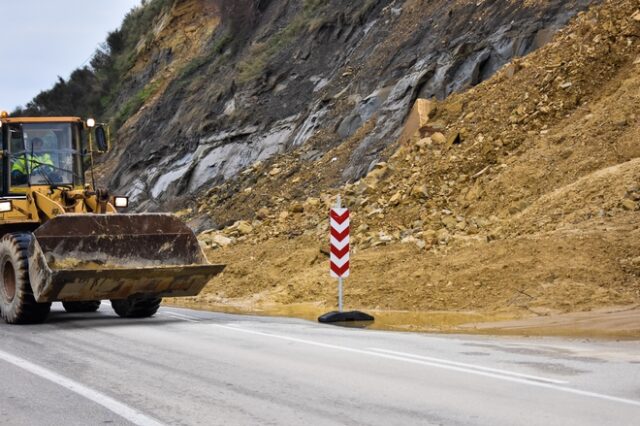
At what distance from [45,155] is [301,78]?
18175mm

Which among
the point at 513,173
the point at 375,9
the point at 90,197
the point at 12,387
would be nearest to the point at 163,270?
the point at 90,197

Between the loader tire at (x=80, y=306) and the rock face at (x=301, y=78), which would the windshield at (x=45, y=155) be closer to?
the loader tire at (x=80, y=306)

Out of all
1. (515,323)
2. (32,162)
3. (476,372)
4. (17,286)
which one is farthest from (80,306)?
→ (476,372)

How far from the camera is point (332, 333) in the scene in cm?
1127

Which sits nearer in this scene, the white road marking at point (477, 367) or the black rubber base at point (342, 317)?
the white road marking at point (477, 367)

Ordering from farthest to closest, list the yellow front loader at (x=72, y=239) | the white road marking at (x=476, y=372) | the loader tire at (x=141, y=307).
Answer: the loader tire at (x=141, y=307) < the yellow front loader at (x=72, y=239) < the white road marking at (x=476, y=372)

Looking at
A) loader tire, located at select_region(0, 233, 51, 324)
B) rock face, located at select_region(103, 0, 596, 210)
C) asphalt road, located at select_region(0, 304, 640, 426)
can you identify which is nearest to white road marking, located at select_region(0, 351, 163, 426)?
asphalt road, located at select_region(0, 304, 640, 426)

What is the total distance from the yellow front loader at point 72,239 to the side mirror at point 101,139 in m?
0.02

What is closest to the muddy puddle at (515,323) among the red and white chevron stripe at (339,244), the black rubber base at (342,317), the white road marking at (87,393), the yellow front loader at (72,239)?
the black rubber base at (342,317)

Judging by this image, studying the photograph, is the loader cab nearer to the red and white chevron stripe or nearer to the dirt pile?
the red and white chevron stripe

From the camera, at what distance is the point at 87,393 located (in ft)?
23.9

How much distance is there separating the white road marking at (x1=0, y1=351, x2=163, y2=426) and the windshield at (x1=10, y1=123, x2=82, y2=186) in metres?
5.06

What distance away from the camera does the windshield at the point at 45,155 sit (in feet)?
45.7

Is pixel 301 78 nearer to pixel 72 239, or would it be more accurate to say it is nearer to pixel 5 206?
pixel 5 206
